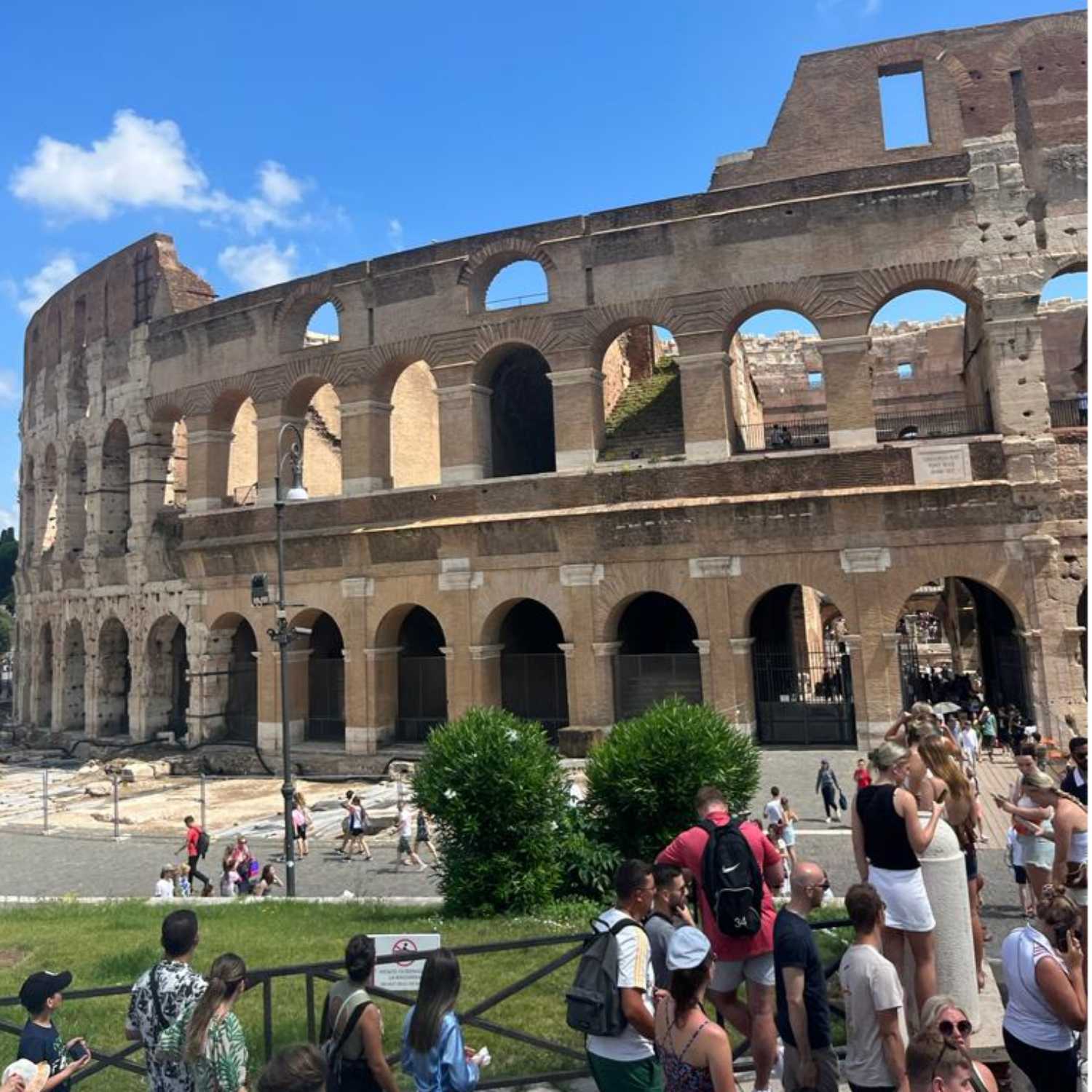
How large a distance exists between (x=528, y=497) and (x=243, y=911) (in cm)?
1131

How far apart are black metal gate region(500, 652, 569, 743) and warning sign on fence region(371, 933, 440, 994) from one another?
14.8 meters

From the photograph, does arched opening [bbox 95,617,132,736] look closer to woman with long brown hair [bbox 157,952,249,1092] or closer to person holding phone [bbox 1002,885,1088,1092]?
woman with long brown hair [bbox 157,952,249,1092]

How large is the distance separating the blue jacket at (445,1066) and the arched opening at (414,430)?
23.5 meters

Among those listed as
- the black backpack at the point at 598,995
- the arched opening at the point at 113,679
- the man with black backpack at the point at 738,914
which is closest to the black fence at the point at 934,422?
the man with black backpack at the point at 738,914

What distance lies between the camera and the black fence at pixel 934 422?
19.1 meters

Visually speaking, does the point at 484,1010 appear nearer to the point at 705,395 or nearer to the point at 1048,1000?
the point at 1048,1000

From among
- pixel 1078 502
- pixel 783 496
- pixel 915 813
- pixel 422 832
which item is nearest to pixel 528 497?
pixel 783 496

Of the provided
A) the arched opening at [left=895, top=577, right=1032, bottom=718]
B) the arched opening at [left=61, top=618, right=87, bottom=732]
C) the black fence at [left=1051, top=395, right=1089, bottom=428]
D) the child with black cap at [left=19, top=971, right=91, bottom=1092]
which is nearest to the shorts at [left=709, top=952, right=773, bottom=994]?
the child with black cap at [left=19, top=971, right=91, bottom=1092]

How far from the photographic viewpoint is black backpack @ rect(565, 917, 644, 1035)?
3.88 metres

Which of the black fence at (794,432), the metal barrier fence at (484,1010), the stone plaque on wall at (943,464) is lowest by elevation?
the metal barrier fence at (484,1010)

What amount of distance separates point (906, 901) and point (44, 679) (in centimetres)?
3188

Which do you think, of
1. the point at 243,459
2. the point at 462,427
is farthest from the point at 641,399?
the point at 243,459

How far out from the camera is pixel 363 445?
2114 centimetres

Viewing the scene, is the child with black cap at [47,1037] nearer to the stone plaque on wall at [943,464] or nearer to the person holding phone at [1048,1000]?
the person holding phone at [1048,1000]
